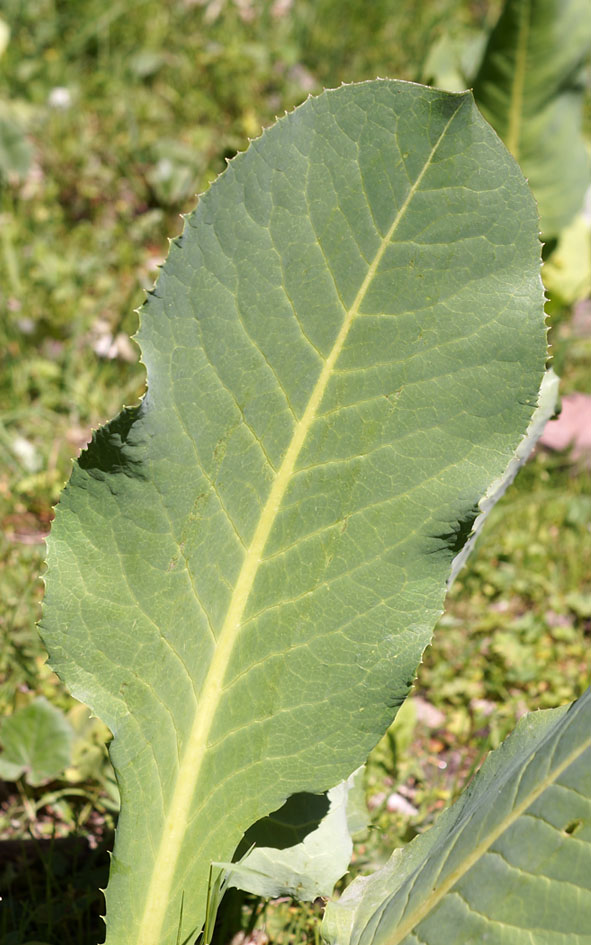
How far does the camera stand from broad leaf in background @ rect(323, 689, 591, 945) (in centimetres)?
88

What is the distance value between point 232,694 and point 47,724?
0.60 m

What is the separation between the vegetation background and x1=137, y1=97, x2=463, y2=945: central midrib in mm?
392

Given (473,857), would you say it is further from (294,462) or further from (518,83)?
(518,83)

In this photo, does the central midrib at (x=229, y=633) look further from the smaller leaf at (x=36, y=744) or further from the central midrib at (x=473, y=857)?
the smaller leaf at (x=36, y=744)

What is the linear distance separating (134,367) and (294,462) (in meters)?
1.57

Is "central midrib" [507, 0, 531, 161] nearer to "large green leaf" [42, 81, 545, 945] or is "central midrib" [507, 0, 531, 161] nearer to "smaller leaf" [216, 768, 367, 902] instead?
"large green leaf" [42, 81, 545, 945]

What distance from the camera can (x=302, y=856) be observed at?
1.21 m

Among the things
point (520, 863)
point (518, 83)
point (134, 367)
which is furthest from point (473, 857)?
point (518, 83)

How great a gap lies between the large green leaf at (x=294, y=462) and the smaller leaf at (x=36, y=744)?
52 cm

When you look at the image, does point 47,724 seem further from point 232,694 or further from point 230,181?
point 230,181

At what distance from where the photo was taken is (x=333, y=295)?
3.76 feet

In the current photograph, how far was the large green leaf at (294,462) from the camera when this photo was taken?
1107 millimetres

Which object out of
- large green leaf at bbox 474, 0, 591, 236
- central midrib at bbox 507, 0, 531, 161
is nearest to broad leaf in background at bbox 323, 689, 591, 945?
central midrib at bbox 507, 0, 531, 161

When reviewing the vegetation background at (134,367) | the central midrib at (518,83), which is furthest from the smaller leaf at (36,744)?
the central midrib at (518,83)
